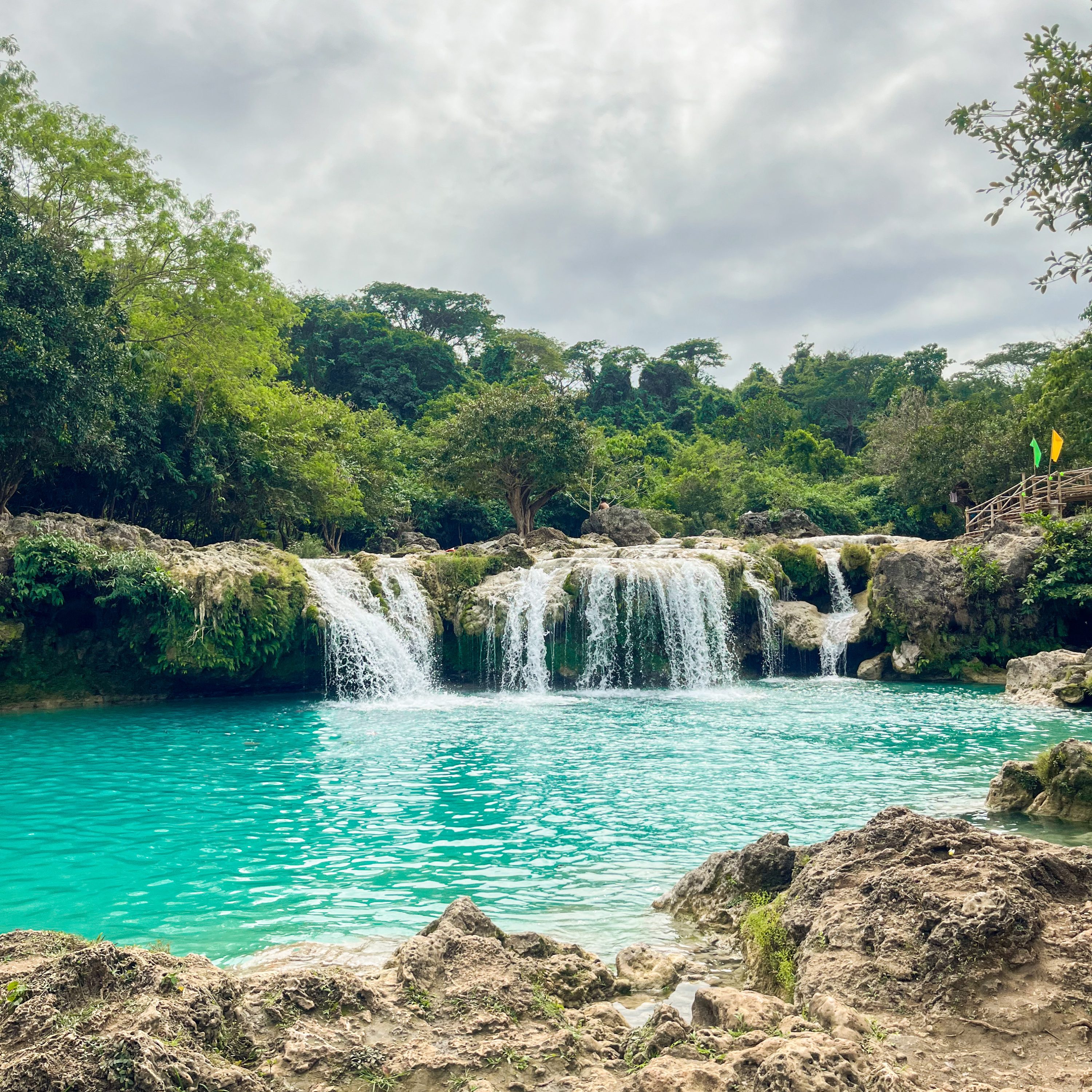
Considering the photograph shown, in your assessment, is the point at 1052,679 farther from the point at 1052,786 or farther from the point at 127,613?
the point at 127,613

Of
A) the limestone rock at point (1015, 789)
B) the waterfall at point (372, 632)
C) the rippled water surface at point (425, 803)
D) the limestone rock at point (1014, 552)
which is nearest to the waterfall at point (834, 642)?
the limestone rock at point (1014, 552)

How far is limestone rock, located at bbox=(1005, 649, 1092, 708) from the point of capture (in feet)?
48.1

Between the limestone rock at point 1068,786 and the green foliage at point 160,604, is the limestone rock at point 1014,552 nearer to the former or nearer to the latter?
the limestone rock at point 1068,786

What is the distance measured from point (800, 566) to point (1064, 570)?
6.43 m

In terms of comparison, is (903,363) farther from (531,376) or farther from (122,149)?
(122,149)

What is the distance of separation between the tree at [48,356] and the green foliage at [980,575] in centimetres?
1987

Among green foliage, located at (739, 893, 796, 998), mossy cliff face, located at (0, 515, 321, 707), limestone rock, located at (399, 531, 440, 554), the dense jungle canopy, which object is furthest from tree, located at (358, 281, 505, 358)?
green foliage, located at (739, 893, 796, 998)

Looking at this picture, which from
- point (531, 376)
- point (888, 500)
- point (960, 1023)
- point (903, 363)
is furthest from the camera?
point (903, 363)

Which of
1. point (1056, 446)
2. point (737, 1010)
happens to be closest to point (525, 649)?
point (737, 1010)

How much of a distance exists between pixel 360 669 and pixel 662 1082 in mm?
15823

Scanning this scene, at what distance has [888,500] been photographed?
37719mm

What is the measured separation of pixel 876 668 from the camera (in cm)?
1994

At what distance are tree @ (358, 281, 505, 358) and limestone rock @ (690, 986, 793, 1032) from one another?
56910 millimetres

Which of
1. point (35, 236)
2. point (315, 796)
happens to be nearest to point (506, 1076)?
point (315, 796)
